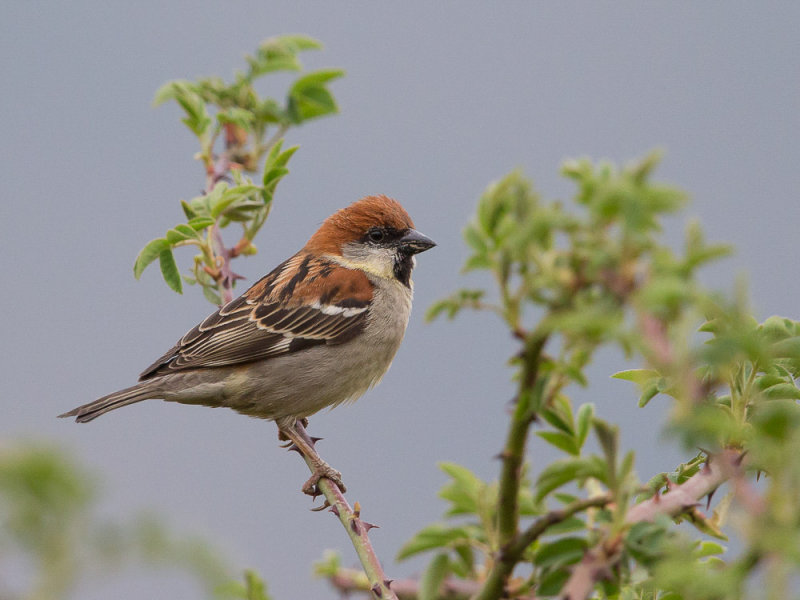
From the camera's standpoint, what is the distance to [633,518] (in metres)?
1.21

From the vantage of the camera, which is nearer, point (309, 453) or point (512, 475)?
point (512, 475)

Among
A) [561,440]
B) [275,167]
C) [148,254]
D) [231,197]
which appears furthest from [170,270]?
[561,440]

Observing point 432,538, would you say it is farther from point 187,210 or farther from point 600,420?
point 187,210

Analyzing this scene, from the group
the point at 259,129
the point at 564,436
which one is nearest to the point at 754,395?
the point at 564,436

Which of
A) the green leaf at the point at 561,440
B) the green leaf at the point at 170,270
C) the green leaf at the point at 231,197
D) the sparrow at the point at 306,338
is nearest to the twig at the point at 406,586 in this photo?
the green leaf at the point at 561,440

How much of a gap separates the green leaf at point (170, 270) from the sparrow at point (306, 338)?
1.83 meters

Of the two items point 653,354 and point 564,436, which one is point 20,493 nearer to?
point 653,354

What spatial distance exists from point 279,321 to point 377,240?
0.86 metres

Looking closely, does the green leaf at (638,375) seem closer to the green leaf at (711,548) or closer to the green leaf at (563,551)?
the green leaf at (711,548)

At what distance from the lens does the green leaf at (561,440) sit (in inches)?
52.7

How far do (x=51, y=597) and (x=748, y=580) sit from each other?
615mm

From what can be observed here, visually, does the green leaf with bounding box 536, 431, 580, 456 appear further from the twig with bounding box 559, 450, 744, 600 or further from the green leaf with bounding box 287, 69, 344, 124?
the green leaf with bounding box 287, 69, 344, 124

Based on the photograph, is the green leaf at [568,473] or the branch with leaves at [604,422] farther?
the green leaf at [568,473]

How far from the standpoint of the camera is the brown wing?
4895 mm
